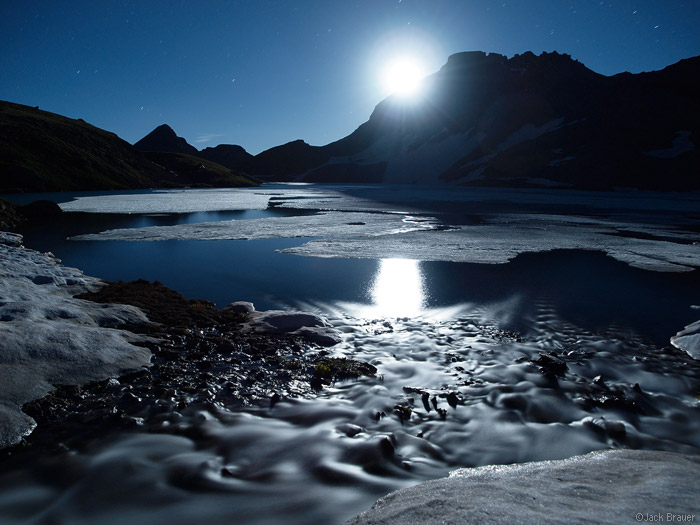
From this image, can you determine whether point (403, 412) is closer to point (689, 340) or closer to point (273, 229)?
point (689, 340)

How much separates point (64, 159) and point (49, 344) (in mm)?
109757

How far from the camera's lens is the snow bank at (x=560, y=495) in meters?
3.40

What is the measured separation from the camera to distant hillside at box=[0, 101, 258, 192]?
256 ft

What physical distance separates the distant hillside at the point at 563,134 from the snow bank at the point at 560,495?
394ft

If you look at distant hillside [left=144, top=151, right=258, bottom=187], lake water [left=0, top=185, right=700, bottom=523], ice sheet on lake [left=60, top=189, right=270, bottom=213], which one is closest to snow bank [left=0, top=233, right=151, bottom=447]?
lake water [left=0, top=185, right=700, bottom=523]

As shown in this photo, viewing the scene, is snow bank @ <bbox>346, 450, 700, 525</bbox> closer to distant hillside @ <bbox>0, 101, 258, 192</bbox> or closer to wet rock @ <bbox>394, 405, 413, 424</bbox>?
wet rock @ <bbox>394, 405, 413, 424</bbox>

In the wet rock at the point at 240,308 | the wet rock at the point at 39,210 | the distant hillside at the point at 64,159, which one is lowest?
the wet rock at the point at 240,308

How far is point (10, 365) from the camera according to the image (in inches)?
277

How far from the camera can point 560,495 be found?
3936 millimetres

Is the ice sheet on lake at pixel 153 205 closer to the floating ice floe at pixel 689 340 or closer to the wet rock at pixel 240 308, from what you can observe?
the wet rock at pixel 240 308

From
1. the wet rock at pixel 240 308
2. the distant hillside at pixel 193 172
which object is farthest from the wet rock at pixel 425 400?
the distant hillside at pixel 193 172

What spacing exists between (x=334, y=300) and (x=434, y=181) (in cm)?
15265

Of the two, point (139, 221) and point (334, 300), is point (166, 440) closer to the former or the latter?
point (334, 300)

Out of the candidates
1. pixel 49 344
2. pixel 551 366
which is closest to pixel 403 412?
pixel 551 366
